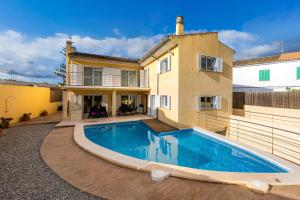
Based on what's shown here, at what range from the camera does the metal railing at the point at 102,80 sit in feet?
52.0

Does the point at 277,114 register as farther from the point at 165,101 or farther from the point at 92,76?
the point at 92,76

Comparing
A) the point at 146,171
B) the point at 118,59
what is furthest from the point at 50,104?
the point at 146,171

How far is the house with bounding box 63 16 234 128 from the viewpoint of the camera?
12273 millimetres

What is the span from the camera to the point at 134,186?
4254 mm

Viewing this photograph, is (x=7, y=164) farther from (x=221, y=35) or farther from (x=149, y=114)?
(x=221, y=35)

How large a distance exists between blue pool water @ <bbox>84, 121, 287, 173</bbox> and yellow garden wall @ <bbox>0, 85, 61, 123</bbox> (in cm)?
655

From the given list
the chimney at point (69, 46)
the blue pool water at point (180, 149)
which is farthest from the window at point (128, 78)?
the blue pool water at point (180, 149)

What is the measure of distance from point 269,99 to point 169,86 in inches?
387

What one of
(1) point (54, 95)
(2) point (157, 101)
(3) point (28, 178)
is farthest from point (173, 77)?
(1) point (54, 95)

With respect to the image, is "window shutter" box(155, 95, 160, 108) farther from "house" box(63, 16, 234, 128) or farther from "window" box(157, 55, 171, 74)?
"window" box(157, 55, 171, 74)

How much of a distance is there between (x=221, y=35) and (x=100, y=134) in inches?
537

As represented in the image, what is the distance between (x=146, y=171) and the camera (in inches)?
Result: 198

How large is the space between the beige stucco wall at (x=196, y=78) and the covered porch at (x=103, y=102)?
630cm

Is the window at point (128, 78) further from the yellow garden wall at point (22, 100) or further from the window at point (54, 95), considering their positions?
Result: the window at point (54, 95)
